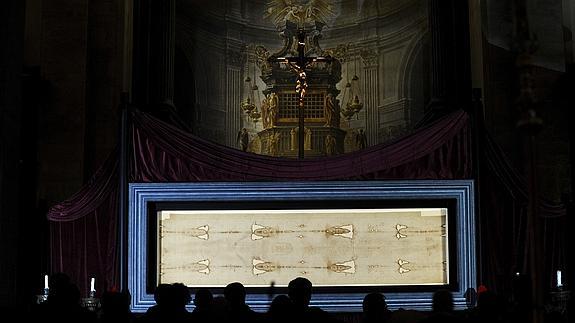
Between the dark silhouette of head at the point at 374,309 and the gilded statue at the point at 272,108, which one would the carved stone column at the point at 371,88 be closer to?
the gilded statue at the point at 272,108

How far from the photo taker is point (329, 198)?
1032 centimetres

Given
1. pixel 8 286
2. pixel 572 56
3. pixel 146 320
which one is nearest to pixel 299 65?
pixel 572 56

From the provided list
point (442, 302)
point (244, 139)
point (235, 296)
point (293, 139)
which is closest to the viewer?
point (235, 296)

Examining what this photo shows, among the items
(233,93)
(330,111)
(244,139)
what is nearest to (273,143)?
(244,139)

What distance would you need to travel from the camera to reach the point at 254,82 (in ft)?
66.5

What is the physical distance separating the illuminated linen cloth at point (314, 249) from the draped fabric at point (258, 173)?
47 centimetres

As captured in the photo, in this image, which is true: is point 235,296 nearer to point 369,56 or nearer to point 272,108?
point 272,108

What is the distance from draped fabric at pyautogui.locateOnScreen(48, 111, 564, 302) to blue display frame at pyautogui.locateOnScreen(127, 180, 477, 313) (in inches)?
6.1

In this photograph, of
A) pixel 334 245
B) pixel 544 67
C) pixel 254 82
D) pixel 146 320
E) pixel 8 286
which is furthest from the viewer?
pixel 254 82

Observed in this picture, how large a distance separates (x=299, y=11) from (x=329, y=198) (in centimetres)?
1054

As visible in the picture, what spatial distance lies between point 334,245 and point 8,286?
3.56 meters

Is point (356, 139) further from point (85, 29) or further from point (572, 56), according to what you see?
point (85, 29)

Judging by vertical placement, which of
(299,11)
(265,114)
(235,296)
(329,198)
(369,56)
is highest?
(299,11)

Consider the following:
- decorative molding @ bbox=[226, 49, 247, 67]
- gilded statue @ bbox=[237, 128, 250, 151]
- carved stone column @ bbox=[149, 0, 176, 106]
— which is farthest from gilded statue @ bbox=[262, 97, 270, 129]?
carved stone column @ bbox=[149, 0, 176, 106]
